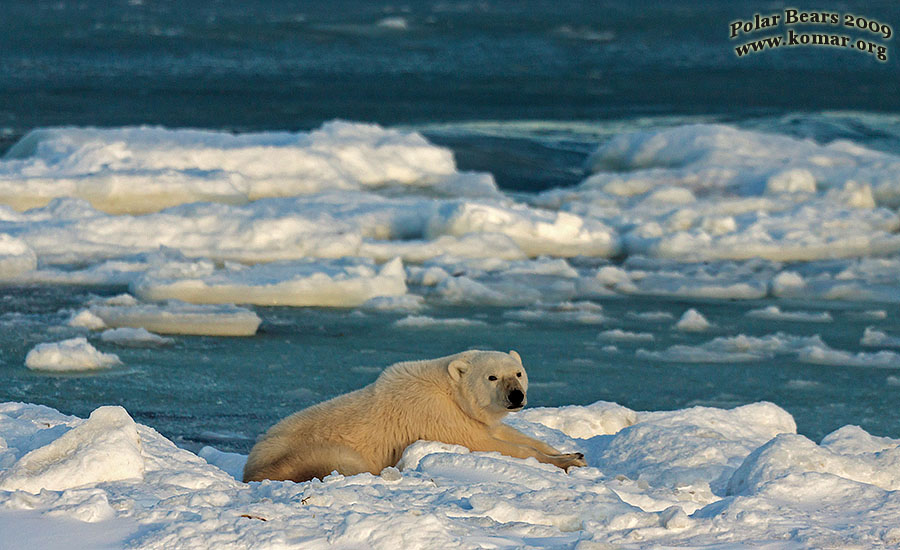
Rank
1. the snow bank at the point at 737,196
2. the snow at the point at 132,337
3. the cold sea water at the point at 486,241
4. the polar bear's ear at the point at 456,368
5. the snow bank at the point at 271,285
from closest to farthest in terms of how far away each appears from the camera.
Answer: the polar bear's ear at the point at 456,368 → the cold sea water at the point at 486,241 → the snow at the point at 132,337 → the snow bank at the point at 271,285 → the snow bank at the point at 737,196

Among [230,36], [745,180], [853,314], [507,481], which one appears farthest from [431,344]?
[230,36]

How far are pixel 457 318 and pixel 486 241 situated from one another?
218 centimetres

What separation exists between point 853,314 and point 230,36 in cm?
2832

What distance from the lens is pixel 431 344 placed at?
7840 millimetres

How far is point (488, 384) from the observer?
4406 mm

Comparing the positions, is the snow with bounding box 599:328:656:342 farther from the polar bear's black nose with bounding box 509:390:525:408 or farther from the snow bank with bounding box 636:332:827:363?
the polar bear's black nose with bounding box 509:390:525:408

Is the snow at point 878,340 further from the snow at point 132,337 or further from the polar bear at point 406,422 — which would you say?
the snow at point 132,337

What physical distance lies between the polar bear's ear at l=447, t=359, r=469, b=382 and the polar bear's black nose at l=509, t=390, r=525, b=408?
0.75 feet

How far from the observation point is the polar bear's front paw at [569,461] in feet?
13.6

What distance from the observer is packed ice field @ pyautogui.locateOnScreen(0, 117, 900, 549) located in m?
3.09

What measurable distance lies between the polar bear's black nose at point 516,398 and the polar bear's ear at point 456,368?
0.23 metres

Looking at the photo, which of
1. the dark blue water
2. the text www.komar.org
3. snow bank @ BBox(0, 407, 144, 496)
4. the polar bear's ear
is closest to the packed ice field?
snow bank @ BBox(0, 407, 144, 496)

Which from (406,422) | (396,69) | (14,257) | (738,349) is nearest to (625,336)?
(738,349)

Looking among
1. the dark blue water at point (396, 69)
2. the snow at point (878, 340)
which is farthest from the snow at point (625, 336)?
the dark blue water at point (396, 69)
